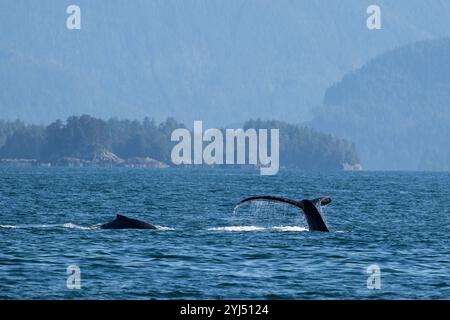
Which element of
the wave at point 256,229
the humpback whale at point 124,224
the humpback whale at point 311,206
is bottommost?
the wave at point 256,229

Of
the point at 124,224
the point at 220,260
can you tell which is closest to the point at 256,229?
the point at 124,224

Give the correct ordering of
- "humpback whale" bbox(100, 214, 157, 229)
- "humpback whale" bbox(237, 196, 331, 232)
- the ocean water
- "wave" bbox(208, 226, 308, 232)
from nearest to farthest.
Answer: the ocean water → "humpback whale" bbox(237, 196, 331, 232) → "humpback whale" bbox(100, 214, 157, 229) → "wave" bbox(208, 226, 308, 232)

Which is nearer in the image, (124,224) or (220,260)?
(220,260)

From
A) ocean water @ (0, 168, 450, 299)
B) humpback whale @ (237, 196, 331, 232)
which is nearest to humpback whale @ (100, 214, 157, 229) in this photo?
ocean water @ (0, 168, 450, 299)

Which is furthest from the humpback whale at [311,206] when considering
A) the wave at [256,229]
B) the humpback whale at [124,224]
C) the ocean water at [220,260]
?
the humpback whale at [124,224]

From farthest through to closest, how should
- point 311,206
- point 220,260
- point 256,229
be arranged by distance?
point 256,229
point 311,206
point 220,260

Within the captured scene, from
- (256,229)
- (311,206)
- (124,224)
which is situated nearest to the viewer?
(311,206)

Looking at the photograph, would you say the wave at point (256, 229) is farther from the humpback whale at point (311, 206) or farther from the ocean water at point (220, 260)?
the humpback whale at point (311, 206)

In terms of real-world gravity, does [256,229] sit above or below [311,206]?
below

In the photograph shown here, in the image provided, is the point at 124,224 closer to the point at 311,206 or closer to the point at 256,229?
the point at 256,229

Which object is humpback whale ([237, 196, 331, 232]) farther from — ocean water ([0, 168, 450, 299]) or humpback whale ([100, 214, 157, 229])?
humpback whale ([100, 214, 157, 229])
